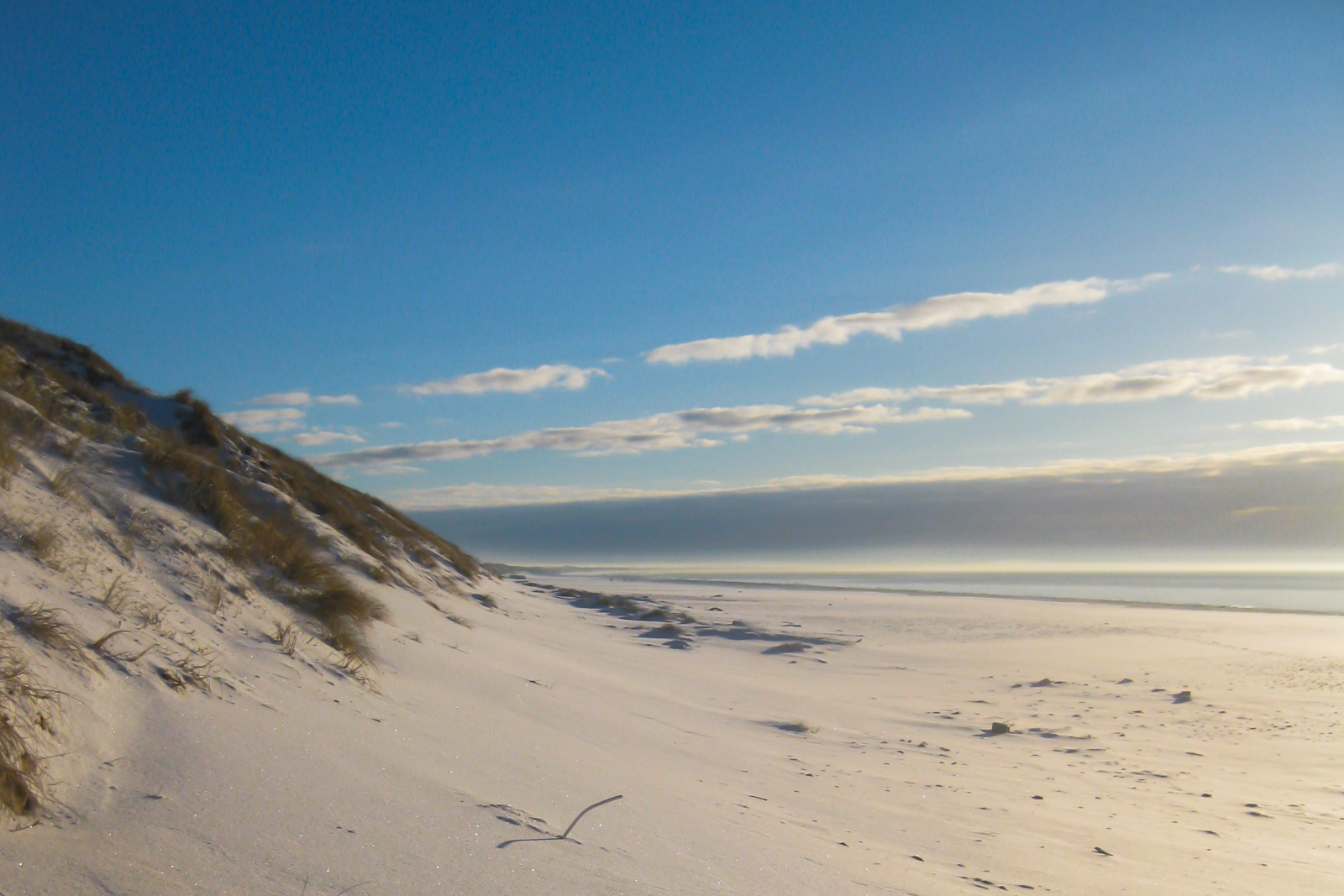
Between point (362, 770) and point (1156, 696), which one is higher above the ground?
point (362, 770)

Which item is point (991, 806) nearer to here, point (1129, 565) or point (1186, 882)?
point (1186, 882)

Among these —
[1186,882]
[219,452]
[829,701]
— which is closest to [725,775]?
[1186,882]

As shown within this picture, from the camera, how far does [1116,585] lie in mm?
29328

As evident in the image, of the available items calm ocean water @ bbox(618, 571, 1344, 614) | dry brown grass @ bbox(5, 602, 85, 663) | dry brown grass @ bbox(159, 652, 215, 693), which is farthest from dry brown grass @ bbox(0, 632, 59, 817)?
calm ocean water @ bbox(618, 571, 1344, 614)

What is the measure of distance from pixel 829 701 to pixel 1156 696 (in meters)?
4.25

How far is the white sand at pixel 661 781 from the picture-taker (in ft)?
8.68

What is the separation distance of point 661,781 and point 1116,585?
29.3 m

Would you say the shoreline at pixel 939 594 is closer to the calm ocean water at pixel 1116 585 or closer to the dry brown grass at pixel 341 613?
the calm ocean water at pixel 1116 585

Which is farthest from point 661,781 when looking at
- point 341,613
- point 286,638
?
point 341,613

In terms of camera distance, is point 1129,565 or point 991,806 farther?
point 1129,565

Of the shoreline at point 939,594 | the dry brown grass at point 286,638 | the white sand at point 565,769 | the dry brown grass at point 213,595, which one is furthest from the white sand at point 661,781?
the shoreline at point 939,594

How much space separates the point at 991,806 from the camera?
5.33 m

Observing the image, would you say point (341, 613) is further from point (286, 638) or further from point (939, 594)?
point (939, 594)

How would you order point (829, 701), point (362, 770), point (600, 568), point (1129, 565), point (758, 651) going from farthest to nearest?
point (600, 568), point (1129, 565), point (758, 651), point (829, 701), point (362, 770)
